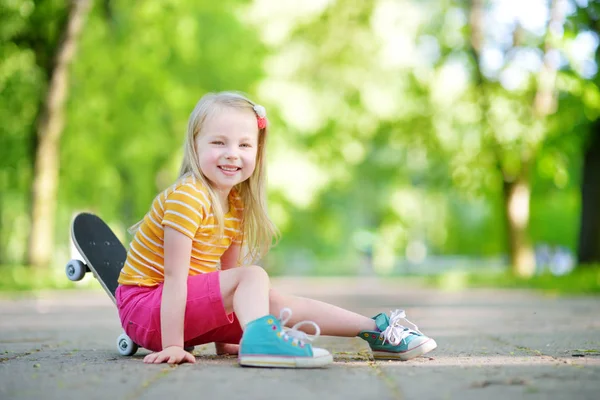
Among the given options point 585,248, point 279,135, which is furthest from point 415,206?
point 585,248

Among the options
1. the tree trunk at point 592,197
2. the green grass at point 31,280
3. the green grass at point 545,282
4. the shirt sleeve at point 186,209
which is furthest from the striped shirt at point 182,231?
the tree trunk at point 592,197

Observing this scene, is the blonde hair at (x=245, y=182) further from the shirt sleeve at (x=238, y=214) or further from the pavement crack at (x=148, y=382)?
the pavement crack at (x=148, y=382)

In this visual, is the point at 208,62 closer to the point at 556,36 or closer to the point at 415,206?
the point at 556,36

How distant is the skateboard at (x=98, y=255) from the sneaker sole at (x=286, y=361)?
1.01 meters

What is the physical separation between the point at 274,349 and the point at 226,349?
38.0 inches

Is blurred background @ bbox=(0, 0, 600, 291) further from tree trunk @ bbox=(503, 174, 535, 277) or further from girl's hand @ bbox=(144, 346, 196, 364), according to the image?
girl's hand @ bbox=(144, 346, 196, 364)

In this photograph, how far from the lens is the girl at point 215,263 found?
12.7ft

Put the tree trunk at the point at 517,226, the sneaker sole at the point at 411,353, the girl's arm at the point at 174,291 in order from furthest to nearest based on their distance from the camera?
the tree trunk at the point at 517,226 → the sneaker sole at the point at 411,353 → the girl's arm at the point at 174,291

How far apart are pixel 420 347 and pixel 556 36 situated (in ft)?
42.5

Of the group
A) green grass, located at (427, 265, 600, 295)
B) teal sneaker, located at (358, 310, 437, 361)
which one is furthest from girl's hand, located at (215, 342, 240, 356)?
green grass, located at (427, 265, 600, 295)

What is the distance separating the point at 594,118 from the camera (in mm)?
15000

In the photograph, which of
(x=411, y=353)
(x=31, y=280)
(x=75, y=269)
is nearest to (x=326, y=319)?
(x=411, y=353)

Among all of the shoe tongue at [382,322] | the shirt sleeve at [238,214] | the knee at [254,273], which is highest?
the shirt sleeve at [238,214]

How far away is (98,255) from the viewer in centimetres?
467
